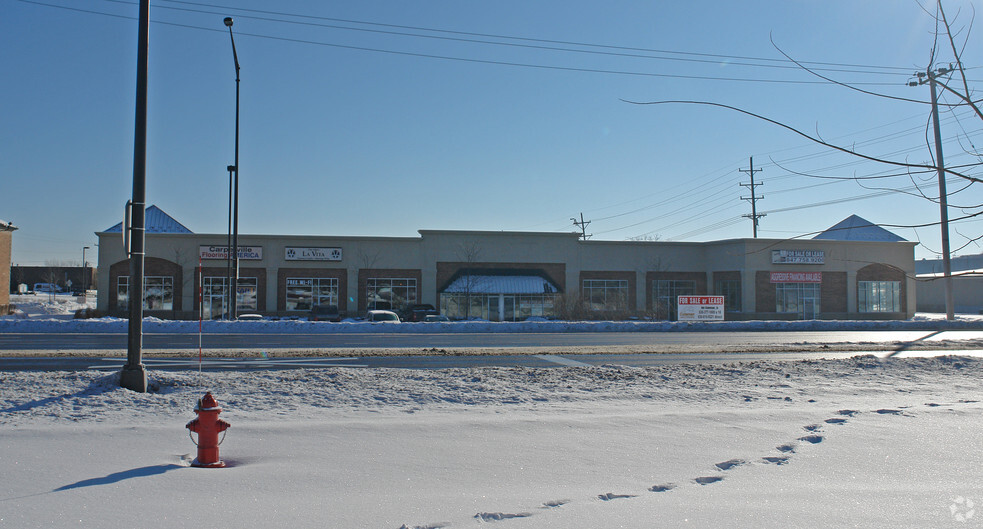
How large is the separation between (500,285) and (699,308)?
52.0 feet

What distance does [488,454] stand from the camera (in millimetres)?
6352

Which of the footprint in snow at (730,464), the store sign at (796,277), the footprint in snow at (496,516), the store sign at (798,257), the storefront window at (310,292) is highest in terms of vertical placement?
the store sign at (798,257)

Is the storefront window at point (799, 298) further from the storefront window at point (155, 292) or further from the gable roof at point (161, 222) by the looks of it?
the gable roof at point (161, 222)

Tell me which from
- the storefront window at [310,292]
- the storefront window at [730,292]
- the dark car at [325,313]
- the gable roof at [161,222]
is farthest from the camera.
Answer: the gable roof at [161,222]

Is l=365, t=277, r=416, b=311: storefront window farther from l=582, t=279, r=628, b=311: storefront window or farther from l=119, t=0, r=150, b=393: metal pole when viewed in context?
l=119, t=0, r=150, b=393: metal pole

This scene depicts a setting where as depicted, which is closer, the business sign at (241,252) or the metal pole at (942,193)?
the metal pole at (942,193)

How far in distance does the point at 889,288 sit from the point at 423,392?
52.6 metres

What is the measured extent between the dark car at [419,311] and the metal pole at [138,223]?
34627 mm

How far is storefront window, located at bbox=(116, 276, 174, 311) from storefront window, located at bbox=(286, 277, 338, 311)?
313 inches

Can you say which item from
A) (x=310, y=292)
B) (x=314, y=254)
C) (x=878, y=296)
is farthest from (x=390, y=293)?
(x=878, y=296)

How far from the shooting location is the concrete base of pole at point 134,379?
→ 357 inches

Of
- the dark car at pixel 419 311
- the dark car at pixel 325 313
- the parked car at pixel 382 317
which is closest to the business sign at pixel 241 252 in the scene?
the dark car at pixel 325 313

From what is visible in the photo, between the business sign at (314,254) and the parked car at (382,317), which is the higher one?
the business sign at (314,254)

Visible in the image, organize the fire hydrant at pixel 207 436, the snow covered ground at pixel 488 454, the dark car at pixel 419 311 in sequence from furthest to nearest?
the dark car at pixel 419 311 < the fire hydrant at pixel 207 436 < the snow covered ground at pixel 488 454
